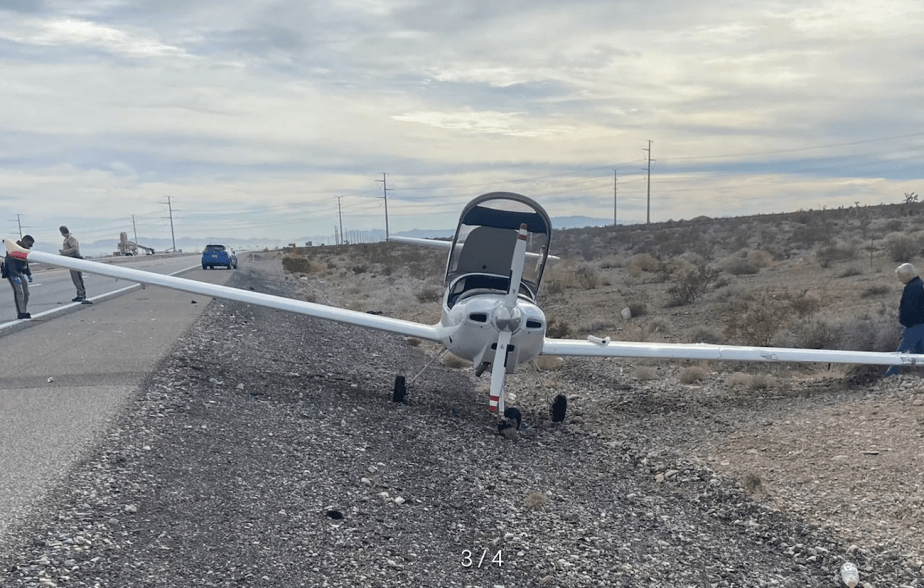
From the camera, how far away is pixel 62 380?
919 centimetres

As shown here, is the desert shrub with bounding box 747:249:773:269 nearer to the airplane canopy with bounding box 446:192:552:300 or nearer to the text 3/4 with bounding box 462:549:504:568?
the airplane canopy with bounding box 446:192:552:300

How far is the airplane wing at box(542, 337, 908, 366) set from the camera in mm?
10336

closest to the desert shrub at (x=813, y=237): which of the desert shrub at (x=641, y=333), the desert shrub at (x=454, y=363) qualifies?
the desert shrub at (x=641, y=333)

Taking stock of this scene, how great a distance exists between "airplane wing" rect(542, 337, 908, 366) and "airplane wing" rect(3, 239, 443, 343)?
6.66ft

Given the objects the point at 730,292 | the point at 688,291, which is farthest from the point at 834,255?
the point at 688,291

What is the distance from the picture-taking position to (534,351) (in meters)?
10.3

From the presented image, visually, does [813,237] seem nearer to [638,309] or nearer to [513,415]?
[638,309]

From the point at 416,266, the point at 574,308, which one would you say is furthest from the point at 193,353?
the point at 416,266

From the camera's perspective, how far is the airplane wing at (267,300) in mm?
11211

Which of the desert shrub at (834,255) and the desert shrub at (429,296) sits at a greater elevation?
the desert shrub at (834,255)

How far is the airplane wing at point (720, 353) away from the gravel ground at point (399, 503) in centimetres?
51

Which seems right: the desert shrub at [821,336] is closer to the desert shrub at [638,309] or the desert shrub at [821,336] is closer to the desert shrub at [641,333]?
the desert shrub at [641,333]

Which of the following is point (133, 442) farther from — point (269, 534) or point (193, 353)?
point (193, 353)

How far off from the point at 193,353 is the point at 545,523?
258 inches
